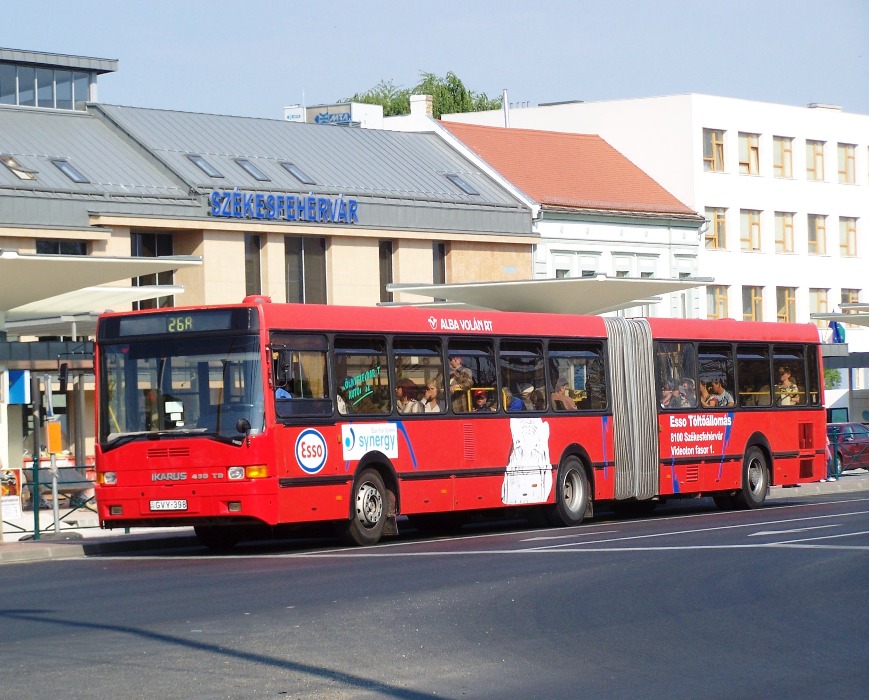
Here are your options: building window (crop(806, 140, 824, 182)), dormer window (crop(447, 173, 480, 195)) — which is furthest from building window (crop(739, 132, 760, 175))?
dormer window (crop(447, 173, 480, 195))

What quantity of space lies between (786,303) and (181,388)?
5114 cm

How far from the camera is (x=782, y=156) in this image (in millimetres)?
69500

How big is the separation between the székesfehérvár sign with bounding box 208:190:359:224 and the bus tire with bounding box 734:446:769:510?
20.8 metres

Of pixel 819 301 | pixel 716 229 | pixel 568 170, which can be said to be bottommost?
pixel 819 301

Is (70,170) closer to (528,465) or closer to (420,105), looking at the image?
(420,105)

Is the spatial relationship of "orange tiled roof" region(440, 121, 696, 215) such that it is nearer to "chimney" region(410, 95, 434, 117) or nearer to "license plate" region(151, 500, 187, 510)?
"chimney" region(410, 95, 434, 117)

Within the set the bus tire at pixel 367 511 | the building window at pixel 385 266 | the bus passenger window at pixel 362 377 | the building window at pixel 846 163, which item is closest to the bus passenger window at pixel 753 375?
the bus passenger window at pixel 362 377

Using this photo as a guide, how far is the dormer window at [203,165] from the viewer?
47.4 metres

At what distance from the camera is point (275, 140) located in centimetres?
5219

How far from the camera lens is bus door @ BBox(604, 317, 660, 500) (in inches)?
1034

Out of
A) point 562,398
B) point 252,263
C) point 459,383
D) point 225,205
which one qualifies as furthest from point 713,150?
point 459,383

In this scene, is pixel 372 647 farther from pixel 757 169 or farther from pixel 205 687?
pixel 757 169

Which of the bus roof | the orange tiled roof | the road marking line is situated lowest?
the road marking line

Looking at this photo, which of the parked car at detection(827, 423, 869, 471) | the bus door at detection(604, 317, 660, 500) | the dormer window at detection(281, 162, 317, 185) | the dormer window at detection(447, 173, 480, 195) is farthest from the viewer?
the dormer window at detection(447, 173, 480, 195)
